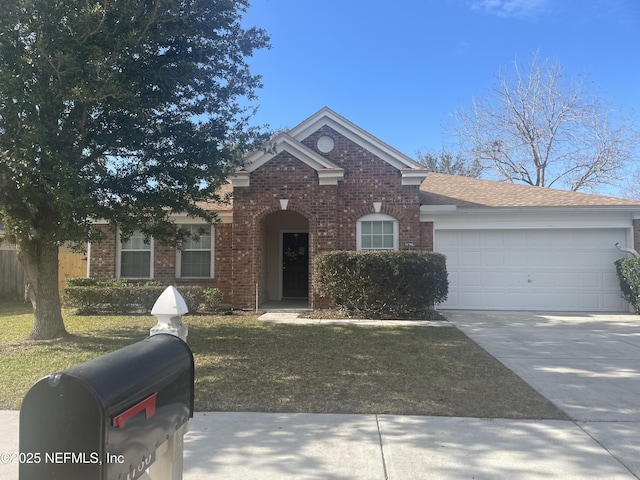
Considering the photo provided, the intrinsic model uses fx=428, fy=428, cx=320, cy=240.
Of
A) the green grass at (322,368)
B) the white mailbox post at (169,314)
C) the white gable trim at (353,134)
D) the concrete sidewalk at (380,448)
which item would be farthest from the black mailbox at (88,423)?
the white gable trim at (353,134)

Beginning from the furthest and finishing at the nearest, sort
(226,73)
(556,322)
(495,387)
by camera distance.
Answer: (556,322) < (226,73) < (495,387)

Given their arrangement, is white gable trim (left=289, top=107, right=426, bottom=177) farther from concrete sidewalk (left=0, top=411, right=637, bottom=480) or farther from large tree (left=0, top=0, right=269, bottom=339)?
concrete sidewalk (left=0, top=411, right=637, bottom=480)

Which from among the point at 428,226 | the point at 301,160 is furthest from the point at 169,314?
the point at 428,226

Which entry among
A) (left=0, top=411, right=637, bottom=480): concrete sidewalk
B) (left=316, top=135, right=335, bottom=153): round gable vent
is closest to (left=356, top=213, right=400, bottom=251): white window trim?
(left=316, top=135, right=335, bottom=153): round gable vent

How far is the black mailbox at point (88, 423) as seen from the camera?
4.71 ft

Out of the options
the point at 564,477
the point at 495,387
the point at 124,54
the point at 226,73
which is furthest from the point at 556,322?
the point at 124,54

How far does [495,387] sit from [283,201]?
320 inches

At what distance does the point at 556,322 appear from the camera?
10.4m

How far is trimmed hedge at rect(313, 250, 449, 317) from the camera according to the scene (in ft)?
34.2

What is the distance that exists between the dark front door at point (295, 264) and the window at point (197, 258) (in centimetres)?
269

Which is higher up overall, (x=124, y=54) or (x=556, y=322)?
(x=124, y=54)

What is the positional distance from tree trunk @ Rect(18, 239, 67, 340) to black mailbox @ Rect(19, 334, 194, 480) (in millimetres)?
7391

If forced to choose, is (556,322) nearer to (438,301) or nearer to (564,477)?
(438,301)

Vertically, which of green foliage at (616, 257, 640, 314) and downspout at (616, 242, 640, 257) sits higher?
downspout at (616, 242, 640, 257)
